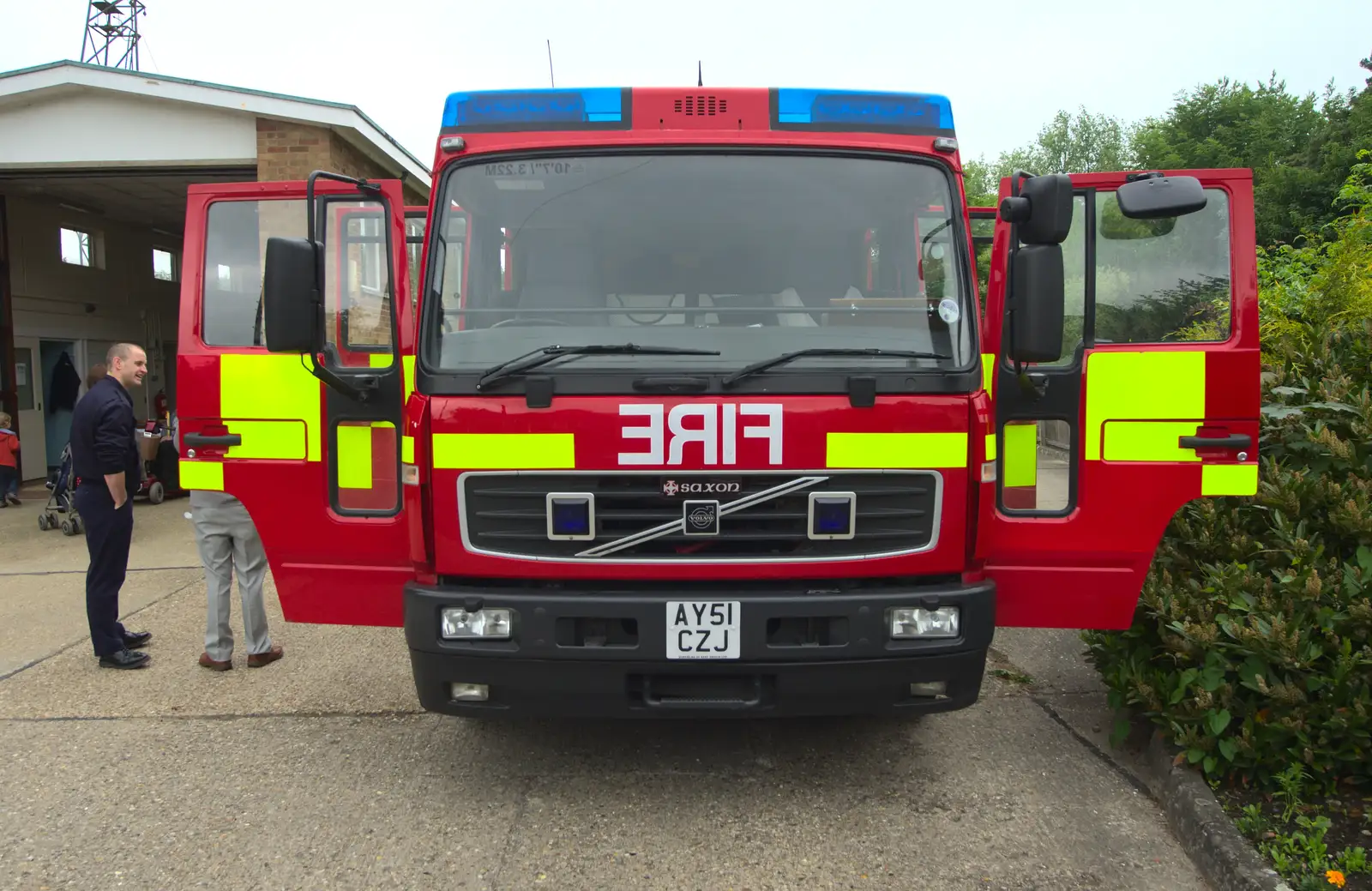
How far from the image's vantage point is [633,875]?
3.07m

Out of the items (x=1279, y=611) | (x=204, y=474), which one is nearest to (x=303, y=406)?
(x=204, y=474)

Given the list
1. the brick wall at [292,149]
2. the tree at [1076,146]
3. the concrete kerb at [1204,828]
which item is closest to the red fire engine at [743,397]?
the concrete kerb at [1204,828]

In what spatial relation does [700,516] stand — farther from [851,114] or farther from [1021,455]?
[851,114]

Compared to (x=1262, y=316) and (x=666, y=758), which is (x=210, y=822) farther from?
(x=1262, y=316)

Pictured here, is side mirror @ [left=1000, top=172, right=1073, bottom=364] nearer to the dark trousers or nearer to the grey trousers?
the grey trousers

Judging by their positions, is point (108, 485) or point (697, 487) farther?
point (108, 485)

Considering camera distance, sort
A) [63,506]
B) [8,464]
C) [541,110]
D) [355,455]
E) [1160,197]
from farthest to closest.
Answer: [8,464], [63,506], [355,455], [541,110], [1160,197]

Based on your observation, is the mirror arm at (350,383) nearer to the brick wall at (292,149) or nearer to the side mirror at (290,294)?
the side mirror at (290,294)

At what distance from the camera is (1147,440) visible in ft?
11.7

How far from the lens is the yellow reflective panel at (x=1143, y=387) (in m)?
3.55

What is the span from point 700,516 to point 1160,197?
6.20 ft

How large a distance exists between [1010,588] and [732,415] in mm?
1443

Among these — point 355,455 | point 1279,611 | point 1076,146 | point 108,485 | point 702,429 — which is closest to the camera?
point 702,429

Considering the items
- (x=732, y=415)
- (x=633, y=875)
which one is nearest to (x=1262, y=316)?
(x=732, y=415)
